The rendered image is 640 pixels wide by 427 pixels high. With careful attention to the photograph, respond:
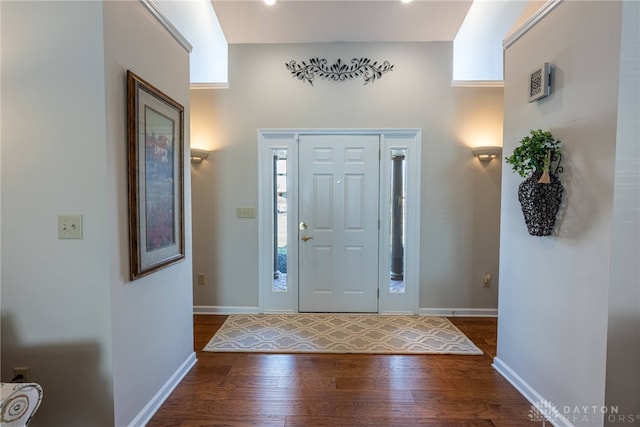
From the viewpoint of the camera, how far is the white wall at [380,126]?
10.4 feet

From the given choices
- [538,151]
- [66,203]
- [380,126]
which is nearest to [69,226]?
[66,203]

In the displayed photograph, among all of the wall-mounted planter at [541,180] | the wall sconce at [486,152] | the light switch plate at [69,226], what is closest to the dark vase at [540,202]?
the wall-mounted planter at [541,180]

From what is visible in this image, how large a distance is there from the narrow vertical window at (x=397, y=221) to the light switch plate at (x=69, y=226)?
266cm

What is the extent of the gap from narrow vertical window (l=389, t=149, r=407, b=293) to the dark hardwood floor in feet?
3.27

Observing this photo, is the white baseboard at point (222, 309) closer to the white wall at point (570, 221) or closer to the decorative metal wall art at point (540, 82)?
the white wall at point (570, 221)

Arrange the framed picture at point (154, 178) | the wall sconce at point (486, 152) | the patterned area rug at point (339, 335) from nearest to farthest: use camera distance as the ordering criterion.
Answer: the framed picture at point (154, 178)
the patterned area rug at point (339, 335)
the wall sconce at point (486, 152)

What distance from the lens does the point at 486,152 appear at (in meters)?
3.09

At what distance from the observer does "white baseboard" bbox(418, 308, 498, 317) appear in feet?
10.8

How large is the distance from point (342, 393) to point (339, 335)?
2.68ft

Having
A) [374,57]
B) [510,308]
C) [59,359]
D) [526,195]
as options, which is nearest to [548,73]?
[526,195]

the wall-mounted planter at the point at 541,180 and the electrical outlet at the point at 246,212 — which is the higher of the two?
the wall-mounted planter at the point at 541,180

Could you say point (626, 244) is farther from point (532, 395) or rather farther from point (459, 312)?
point (459, 312)

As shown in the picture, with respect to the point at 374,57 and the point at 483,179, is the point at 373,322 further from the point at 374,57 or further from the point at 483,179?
the point at 374,57

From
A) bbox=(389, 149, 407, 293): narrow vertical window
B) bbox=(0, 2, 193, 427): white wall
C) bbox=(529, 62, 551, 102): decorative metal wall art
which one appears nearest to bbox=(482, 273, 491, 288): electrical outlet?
bbox=(389, 149, 407, 293): narrow vertical window
